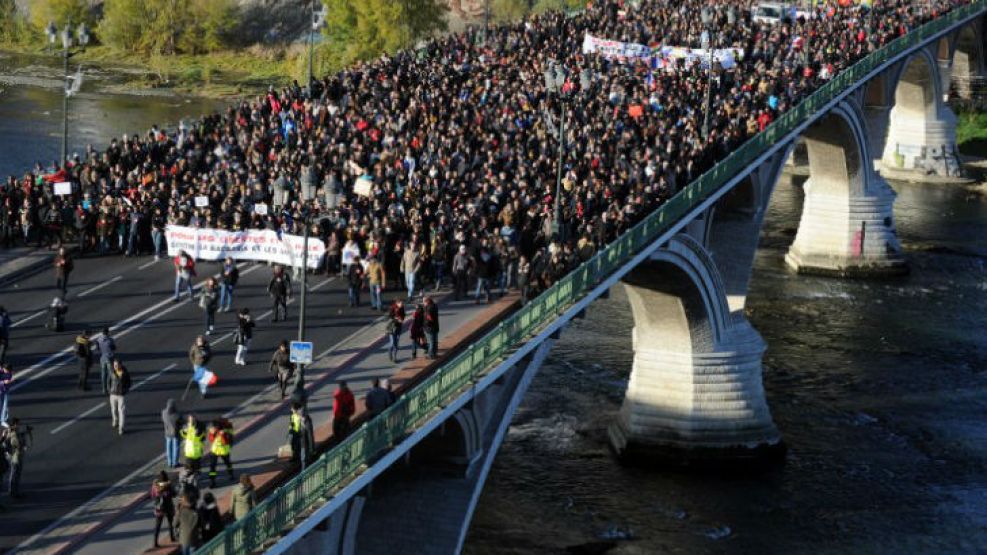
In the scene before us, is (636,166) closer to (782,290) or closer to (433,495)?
(433,495)

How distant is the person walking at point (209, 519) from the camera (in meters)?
26.3

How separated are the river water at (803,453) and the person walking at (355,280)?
8.76 meters

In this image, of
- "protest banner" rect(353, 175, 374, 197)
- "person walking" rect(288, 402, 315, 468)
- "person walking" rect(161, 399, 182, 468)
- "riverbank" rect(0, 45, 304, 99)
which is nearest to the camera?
"person walking" rect(288, 402, 315, 468)

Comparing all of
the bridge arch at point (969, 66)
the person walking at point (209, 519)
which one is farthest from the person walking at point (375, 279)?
the bridge arch at point (969, 66)

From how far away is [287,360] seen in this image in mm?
34125

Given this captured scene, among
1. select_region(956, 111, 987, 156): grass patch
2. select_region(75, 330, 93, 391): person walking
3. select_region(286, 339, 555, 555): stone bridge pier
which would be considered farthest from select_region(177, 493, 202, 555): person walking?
select_region(956, 111, 987, 156): grass patch

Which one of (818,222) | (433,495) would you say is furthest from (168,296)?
(818,222)

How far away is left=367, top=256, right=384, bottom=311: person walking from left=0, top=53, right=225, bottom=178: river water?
2080 inches

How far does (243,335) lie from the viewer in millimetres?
37094

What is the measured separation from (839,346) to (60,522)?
46.5m

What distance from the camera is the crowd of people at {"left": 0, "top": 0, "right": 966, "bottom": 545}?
41719 millimetres

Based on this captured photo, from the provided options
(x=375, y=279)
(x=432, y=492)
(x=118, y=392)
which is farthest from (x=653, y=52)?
(x=118, y=392)

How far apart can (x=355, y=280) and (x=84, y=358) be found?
8447 millimetres

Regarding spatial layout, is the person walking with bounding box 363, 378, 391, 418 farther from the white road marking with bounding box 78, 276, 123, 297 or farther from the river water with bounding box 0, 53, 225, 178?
the river water with bounding box 0, 53, 225, 178
